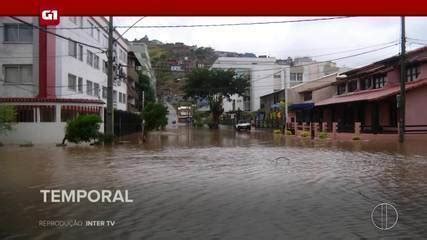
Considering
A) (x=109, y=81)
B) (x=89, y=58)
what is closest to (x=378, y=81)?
(x=109, y=81)

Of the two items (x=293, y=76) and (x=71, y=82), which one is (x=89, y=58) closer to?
(x=71, y=82)

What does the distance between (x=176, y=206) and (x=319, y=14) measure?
13.7 feet

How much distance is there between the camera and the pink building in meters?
38.8

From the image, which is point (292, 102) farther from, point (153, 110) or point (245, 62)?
point (153, 110)

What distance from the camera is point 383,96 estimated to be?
38.6m

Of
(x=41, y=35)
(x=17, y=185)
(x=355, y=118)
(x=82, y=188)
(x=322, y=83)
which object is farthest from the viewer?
(x=322, y=83)

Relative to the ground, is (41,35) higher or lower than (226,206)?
higher

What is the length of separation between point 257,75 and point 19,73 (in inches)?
2186

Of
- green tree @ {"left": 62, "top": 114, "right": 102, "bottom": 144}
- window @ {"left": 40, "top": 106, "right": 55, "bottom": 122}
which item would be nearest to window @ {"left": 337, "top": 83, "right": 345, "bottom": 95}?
window @ {"left": 40, "top": 106, "right": 55, "bottom": 122}

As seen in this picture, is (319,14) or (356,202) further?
(356,202)

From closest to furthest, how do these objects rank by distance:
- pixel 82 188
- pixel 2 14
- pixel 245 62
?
pixel 2 14 → pixel 82 188 → pixel 245 62

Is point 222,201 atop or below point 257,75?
below

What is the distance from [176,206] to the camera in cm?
939

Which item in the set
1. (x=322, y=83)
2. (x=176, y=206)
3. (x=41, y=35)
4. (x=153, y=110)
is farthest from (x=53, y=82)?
(x=322, y=83)
